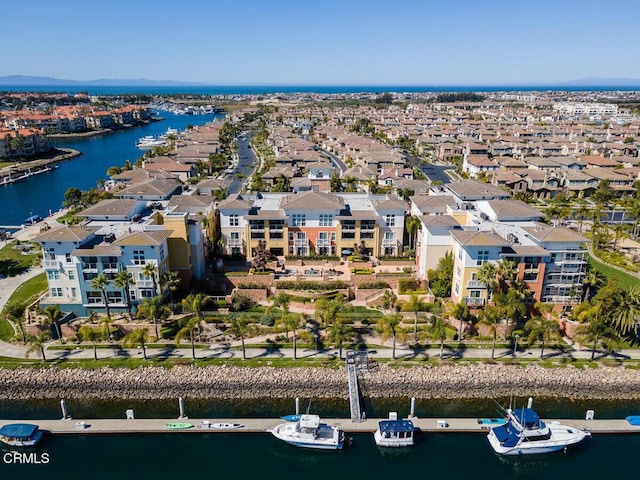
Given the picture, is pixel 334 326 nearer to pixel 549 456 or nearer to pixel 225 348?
pixel 225 348

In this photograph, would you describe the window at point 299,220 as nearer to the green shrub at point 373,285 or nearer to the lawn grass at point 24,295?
the green shrub at point 373,285

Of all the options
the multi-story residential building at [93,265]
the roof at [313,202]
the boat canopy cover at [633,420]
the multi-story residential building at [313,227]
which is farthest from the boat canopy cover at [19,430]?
the boat canopy cover at [633,420]

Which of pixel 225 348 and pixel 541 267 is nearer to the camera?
pixel 225 348

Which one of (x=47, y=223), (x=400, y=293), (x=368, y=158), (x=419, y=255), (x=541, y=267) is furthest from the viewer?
(x=368, y=158)

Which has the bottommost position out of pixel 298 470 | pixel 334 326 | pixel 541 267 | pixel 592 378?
pixel 298 470

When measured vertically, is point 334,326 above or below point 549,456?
above

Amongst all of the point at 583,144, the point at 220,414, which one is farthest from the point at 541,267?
the point at 583,144

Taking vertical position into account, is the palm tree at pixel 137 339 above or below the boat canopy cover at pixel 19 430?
above
